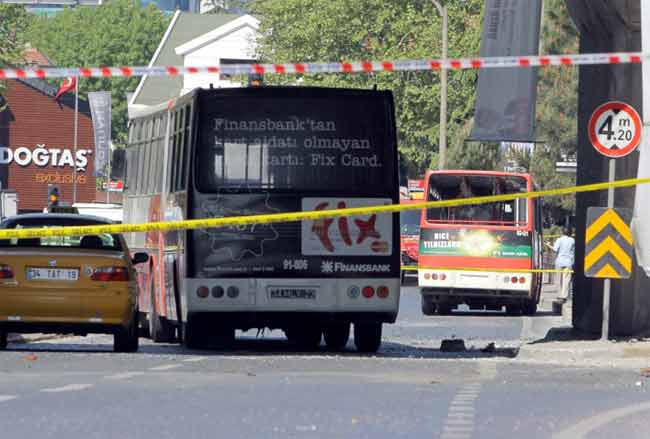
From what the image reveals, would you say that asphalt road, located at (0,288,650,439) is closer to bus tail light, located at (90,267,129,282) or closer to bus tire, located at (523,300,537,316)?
bus tail light, located at (90,267,129,282)

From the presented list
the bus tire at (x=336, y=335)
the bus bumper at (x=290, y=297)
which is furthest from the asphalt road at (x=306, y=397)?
the bus tire at (x=336, y=335)

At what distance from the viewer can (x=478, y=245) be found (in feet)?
123

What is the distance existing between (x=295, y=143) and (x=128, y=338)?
2.81 m

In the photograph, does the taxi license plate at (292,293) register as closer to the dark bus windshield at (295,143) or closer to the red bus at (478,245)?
the dark bus windshield at (295,143)

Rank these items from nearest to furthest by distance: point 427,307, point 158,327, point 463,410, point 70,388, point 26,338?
point 463,410 < point 70,388 < point 158,327 < point 26,338 < point 427,307

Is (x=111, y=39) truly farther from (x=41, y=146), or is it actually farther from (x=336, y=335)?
(x=336, y=335)

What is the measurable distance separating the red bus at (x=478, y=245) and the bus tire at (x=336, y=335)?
13.9m

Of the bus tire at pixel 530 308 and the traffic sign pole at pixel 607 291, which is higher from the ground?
the traffic sign pole at pixel 607 291

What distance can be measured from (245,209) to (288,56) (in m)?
55.3

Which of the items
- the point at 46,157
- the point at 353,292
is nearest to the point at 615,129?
the point at 353,292

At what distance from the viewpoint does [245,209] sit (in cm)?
2061

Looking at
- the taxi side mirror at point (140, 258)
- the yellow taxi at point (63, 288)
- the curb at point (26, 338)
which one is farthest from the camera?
the curb at point (26, 338)

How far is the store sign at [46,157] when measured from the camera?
348 ft

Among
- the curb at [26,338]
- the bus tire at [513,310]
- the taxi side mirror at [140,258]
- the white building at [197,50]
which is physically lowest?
the bus tire at [513,310]
